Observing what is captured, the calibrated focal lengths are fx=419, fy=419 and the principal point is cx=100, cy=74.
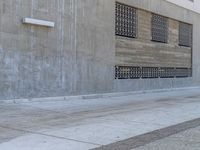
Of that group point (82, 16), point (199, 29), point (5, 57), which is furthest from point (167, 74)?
point (5, 57)

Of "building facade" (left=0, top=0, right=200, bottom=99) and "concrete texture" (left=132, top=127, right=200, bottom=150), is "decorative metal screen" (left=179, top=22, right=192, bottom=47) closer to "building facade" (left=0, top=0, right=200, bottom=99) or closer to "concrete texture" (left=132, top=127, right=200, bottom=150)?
"building facade" (left=0, top=0, right=200, bottom=99)

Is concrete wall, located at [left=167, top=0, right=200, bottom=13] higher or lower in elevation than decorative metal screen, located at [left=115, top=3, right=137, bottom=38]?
higher

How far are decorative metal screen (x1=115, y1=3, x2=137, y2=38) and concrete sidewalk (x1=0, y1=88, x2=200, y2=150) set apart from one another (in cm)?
634

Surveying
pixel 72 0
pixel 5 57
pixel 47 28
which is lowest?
pixel 5 57

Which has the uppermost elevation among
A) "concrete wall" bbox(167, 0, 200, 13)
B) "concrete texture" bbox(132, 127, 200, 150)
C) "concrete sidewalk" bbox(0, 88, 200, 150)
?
"concrete wall" bbox(167, 0, 200, 13)

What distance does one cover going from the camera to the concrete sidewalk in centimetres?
843

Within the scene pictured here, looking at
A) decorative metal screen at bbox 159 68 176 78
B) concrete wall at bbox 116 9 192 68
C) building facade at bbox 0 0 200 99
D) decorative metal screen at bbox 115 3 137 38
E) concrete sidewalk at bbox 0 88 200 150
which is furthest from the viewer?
decorative metal screen at bbox 159 68 176 78

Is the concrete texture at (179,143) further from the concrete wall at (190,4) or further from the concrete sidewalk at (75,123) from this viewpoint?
the concrete wall at (190,4)

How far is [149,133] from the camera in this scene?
9719 millimetres

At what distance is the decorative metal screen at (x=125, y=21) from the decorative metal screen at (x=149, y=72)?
1.80 metres

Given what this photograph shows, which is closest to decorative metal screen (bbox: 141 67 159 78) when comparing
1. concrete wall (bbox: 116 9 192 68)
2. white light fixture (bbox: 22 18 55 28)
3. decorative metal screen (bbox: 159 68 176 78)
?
concrete wall (bbox: 116 9 192 68)

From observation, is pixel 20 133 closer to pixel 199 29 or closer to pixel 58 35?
pixel 58 35

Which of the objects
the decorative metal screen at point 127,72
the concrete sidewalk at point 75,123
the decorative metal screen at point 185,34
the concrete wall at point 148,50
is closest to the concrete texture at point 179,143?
the concrete sidewalk at point 75,123

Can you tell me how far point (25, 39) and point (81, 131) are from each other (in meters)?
6.85
